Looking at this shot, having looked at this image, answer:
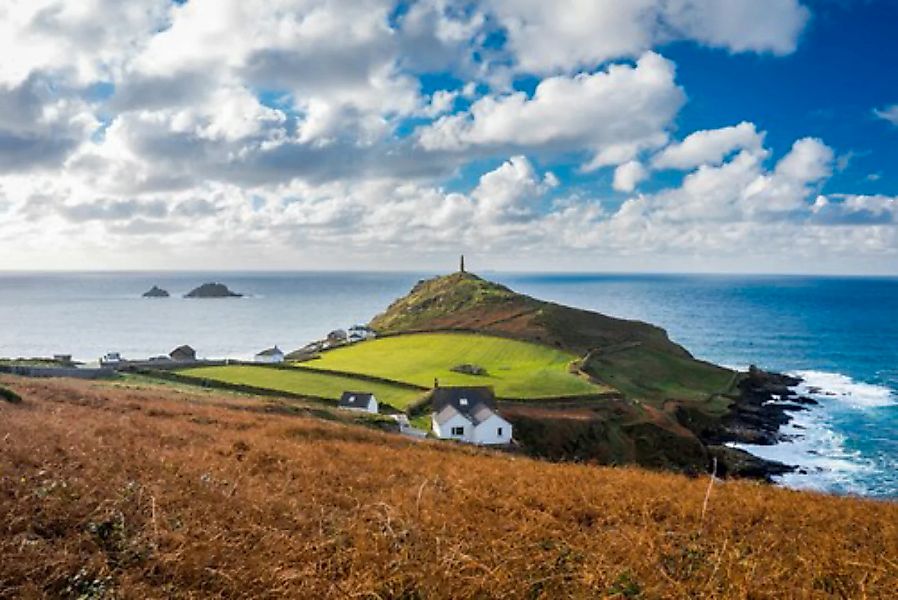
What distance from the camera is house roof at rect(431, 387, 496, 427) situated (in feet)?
165

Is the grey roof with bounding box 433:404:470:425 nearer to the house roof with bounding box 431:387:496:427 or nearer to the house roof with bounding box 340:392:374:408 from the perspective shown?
the house roof with bounding box 431:387:496:427

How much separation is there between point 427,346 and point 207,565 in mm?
83933

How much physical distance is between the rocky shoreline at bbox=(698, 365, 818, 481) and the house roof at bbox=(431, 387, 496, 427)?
20.2m

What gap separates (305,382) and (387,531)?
56069 millimetres

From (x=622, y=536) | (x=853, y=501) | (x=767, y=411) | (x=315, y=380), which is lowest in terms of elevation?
(x=767, y=411)

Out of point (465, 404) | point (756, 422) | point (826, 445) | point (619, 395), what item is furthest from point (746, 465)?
point (465, 404)

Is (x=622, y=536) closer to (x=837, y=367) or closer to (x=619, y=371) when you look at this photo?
(x=619, y=371)

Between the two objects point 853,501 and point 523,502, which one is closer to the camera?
point 523,502

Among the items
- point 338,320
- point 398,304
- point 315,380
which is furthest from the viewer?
point 338,320

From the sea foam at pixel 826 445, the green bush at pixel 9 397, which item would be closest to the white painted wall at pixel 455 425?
the sea foam at pixel 826 445

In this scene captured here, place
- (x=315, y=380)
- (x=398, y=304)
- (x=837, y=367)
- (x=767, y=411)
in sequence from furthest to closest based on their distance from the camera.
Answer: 1. (x=398, y=304)
2. (x=837, y=367)
3. (x=767, y=411)
4. (x=315, y=380)

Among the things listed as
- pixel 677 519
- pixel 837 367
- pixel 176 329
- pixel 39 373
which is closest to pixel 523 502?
pixel 677 519

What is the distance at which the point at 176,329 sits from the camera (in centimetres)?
17125

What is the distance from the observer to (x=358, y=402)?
52125 mm
